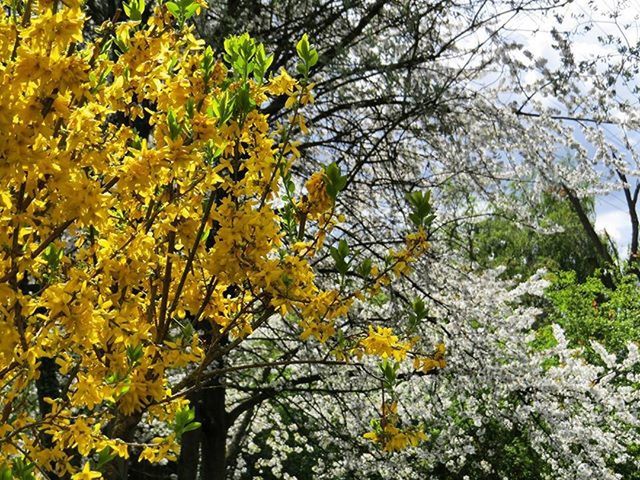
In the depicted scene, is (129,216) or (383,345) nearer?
(383,345)

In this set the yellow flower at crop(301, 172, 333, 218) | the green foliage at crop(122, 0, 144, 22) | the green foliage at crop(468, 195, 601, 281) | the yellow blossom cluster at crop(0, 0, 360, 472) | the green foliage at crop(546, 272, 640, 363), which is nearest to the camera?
the yellow blossom cluster at crop(0, 0, 360, 472)

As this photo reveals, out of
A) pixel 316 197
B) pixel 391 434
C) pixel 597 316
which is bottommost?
pixel 391 434

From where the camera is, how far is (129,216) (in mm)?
3004

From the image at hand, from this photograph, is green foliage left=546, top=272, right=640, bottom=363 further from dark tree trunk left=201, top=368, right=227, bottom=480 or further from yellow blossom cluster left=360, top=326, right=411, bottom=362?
yellow blossom cluster left=360, top=326, right=411, bottom=362

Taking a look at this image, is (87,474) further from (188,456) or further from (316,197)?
(188,456)

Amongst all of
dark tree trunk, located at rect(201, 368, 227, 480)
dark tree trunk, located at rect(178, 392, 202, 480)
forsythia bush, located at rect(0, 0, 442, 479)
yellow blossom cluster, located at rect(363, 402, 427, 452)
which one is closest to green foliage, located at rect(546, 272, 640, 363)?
dark tree trunk, located at rect(201, 368, 227, 480)

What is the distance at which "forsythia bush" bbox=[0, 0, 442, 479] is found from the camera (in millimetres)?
2297

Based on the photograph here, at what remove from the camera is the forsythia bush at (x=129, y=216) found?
2297 millimetres

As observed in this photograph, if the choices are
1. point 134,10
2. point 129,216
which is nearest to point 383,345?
point 129,216

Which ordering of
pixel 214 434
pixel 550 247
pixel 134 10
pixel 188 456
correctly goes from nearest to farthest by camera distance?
pixel 134 10
pixel 188 456
pixel 214 434
pixel 550 247

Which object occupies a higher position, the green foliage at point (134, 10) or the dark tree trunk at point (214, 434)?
the dark tree trunk at point (214, 434)

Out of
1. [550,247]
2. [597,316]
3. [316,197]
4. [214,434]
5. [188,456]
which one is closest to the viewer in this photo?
[316,197]

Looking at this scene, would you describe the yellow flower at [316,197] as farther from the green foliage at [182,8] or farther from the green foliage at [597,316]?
the green foliage at [597,316]

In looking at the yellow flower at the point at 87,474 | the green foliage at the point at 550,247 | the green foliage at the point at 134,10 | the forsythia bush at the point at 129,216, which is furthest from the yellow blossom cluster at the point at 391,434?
the green foliage at the point at 550,247
